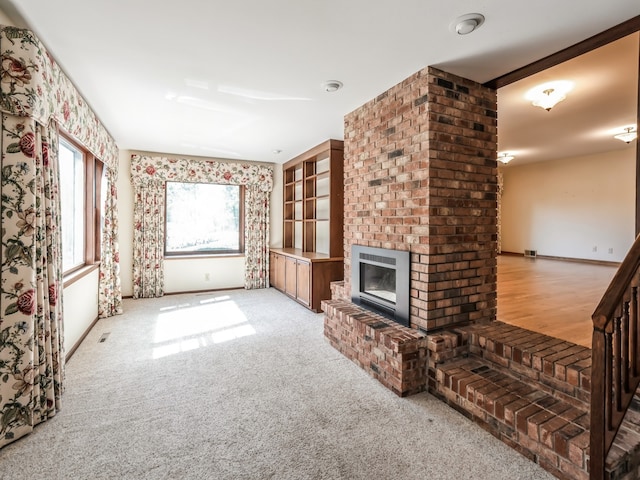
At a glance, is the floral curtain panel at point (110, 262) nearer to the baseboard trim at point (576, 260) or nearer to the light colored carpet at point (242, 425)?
the light colored carpet at point (242, 425)

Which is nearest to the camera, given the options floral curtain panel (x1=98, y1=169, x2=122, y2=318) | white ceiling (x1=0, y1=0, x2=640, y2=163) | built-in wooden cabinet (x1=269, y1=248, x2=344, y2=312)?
white ceiling (x1=0, y1=0, x2=640, y2=163)

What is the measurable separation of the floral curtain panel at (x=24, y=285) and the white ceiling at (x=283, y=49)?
757 mm

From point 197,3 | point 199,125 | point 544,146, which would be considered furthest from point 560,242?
point 197,3

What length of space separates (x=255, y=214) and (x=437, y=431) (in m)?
4.94

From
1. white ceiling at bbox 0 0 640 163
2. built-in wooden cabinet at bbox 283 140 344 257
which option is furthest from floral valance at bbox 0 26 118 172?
built-in wooden cabinet at bbox 283 140 344 257

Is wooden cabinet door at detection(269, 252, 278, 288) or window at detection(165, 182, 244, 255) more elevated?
window at detection(165, 182, 244, 255)

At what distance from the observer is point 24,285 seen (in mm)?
1950

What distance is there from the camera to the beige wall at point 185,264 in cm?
543

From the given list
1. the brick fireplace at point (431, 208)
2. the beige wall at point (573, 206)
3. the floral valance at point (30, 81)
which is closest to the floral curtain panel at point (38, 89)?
the floral valance at point (30, 81)

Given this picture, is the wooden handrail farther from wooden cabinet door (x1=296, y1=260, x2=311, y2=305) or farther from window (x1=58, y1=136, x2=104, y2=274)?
window (x1=58, y1=136, x2=104, y2=274)

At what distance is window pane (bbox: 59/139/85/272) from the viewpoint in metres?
3.40

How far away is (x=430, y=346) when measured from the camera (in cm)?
246

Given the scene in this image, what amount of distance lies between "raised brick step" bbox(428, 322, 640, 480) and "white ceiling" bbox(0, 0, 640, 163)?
206 centimetres

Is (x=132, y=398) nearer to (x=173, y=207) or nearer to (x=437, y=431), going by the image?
(x=437, y=431)
